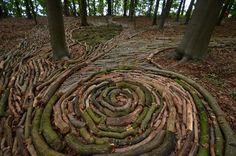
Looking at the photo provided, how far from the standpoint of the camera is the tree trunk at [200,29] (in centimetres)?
434

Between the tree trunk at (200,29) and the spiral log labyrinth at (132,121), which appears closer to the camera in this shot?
the spiral log labyrinth at (132,121)

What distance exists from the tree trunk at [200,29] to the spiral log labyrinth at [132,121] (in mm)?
1411

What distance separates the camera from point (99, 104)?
301cm

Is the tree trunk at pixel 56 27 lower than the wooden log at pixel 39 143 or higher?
higher

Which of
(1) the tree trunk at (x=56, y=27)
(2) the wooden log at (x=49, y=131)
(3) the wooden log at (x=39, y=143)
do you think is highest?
(1) the tree trunk at (x=56, y=27)

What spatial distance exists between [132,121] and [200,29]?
3314 millimetres

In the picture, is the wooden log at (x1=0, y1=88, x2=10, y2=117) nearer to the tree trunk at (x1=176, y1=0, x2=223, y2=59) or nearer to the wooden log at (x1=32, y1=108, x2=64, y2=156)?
the wooden log at (x1=32, y1=108, x2=64, y2=156)

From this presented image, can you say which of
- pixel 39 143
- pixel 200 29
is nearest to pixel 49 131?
pixel 39 143

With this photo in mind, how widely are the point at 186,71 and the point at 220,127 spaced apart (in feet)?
6.13

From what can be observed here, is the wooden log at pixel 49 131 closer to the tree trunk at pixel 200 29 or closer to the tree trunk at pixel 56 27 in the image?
the tree trunk at pixel 56 27

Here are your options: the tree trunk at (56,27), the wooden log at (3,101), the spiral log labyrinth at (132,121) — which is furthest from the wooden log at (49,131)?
the tree trunk at (56,27)

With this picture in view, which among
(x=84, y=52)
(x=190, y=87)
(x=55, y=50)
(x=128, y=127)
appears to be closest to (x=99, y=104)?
(x=128, y=127)

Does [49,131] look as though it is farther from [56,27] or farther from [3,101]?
[56,27]

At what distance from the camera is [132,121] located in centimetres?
270
